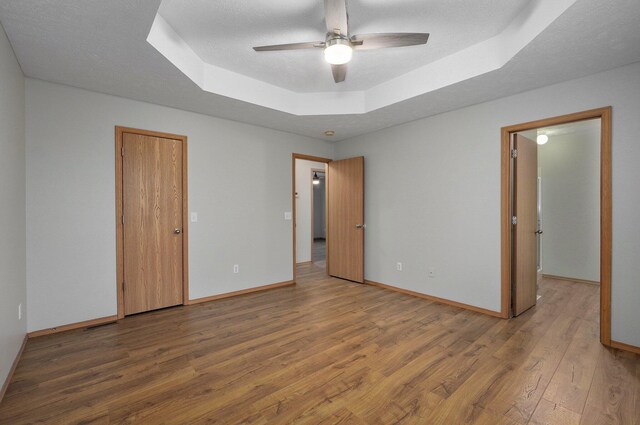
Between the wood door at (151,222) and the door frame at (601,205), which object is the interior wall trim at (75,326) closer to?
the wood door at (151,222)

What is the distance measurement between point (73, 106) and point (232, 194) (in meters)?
1.90

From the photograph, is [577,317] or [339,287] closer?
[577,317]

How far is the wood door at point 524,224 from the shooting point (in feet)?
10.7

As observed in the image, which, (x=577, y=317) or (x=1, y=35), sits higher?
(x=1, y=35)

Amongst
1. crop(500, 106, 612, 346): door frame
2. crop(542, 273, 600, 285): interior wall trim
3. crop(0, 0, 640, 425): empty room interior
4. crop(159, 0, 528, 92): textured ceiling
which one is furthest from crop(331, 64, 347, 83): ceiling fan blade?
crop(542, 273, 600, 285): interior wall trim

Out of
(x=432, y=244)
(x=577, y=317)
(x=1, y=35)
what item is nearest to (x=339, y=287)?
(x=432, y=244)

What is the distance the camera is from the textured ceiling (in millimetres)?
2139

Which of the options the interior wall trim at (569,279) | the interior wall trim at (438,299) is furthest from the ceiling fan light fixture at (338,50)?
the interior wall trim at (569,279)

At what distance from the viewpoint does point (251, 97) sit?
3.39 meters

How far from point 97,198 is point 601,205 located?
492 centimetres

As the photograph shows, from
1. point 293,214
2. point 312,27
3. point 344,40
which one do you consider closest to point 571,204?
point 293,214

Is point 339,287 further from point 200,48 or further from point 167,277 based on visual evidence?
point 200,48

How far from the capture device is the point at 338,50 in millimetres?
2129

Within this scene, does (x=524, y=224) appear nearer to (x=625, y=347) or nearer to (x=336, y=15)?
(x=625, y=347)
